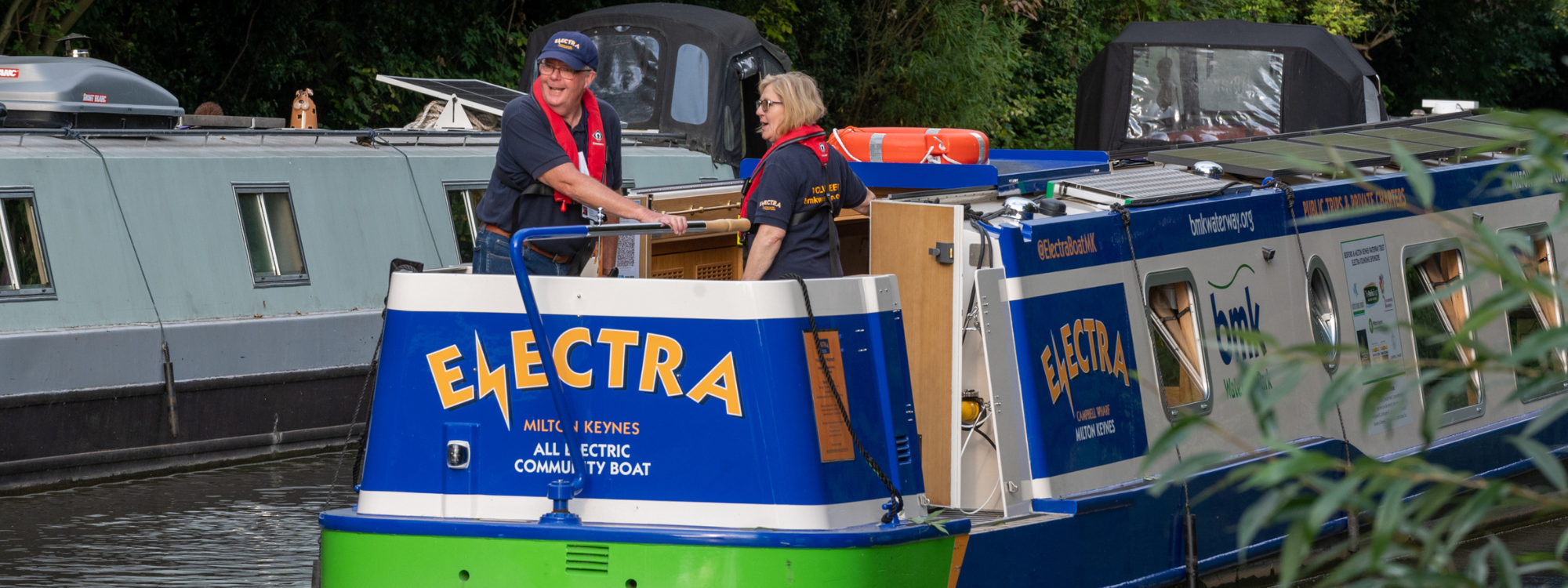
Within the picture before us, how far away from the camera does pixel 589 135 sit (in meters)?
5.75

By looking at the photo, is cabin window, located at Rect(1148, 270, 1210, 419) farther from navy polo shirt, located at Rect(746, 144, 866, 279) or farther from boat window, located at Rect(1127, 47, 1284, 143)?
boat window, located at Rect(1127, 47, 1284, 143)

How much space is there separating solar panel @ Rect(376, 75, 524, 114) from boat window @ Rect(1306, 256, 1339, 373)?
7390 mm

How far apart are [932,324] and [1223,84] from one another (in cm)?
856

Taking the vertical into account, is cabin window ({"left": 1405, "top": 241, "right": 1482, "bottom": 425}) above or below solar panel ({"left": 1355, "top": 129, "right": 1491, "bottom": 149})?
below

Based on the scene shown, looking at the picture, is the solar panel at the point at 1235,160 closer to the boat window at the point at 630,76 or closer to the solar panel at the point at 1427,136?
the solar panel at the point at 1427,136

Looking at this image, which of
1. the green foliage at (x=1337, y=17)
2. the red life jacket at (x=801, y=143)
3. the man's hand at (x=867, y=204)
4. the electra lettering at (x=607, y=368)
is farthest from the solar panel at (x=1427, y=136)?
the green foliage at (x=1337, y=17)

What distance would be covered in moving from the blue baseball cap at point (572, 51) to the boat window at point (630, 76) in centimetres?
870

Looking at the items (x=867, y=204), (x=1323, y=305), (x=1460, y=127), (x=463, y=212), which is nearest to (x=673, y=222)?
(x=867, y=204)

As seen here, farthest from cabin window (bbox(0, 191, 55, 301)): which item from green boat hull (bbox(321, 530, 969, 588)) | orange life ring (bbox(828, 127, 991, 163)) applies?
green boat hull (bbox(321, 530, 969, 588))

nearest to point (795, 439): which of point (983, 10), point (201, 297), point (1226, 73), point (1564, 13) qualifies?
point (201, 297)

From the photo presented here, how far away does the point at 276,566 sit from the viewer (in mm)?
7641

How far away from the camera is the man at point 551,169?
547 centimetres

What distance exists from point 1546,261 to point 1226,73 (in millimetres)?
4746

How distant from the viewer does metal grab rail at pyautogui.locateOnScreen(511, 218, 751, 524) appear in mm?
4785
